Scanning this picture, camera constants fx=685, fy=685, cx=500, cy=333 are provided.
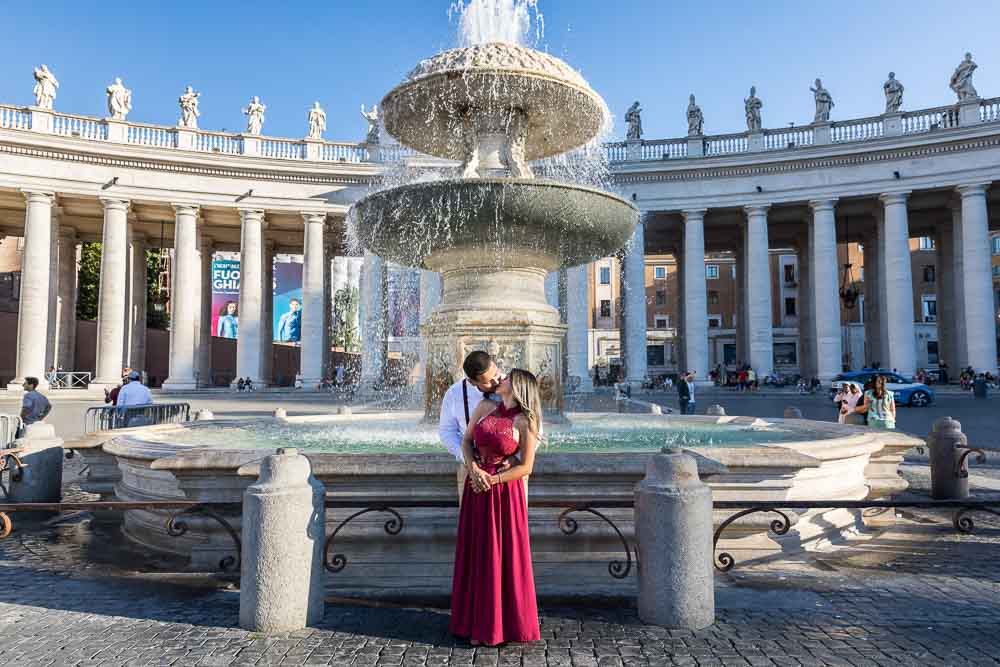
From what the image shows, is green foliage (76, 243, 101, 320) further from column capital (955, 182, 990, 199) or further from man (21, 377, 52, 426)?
column capital (955, 182, 990, 199)

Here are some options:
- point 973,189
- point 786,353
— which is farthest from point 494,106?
point 786,353

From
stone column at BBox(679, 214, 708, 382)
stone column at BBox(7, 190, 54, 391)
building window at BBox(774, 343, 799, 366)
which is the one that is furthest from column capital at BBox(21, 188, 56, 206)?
building window at BBox(774, 343, 799, 366)

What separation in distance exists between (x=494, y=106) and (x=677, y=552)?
25.3 ft

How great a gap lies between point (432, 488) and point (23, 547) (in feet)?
14.8

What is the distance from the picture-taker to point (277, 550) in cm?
439

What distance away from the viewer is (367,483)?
576cm

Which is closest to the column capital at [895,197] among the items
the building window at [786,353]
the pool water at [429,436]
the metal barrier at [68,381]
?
the pool water at [429,436]

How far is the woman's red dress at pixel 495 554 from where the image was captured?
4.08m

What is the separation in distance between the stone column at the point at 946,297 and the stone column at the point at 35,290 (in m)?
48.2

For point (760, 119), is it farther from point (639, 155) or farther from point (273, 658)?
point (273, 658)

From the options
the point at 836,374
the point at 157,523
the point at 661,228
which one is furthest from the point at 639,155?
the point at 157,523

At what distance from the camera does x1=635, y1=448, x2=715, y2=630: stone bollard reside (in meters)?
4.43

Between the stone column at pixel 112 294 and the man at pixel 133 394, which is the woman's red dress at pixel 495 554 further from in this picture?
the stone column at pixel 112 294

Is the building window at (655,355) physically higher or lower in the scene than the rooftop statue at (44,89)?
lower
